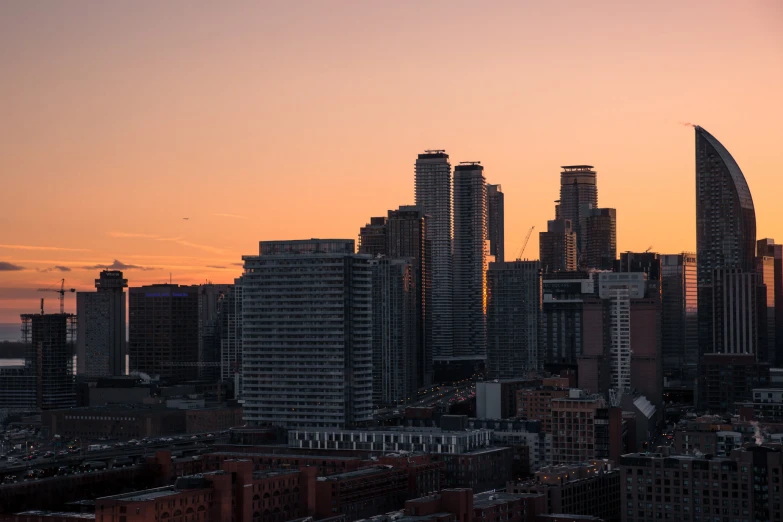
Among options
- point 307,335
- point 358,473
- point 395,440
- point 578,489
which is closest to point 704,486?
point 578,489

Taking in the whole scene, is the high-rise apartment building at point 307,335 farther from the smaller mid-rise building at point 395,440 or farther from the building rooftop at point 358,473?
the building rooftop at point 358,473

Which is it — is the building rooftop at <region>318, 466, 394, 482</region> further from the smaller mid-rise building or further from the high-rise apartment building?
the high-rise apartment building

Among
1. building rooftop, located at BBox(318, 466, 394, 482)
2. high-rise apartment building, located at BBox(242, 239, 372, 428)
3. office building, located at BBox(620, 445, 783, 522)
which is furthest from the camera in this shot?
high-rise apartment building, located at BBox(242, 239, 372, 428)

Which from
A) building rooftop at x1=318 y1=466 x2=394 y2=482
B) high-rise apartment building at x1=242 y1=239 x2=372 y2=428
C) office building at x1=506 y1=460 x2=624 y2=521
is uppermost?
high-rise apartment building at x1=242 y1=239 x2=372 y2=428

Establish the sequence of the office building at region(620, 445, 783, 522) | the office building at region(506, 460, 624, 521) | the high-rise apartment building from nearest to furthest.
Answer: the office building at region(620, 445, 783, 522), the office building at region(506, 460, 624, 521), the high-rise apartment building

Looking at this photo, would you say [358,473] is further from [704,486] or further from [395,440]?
[395,440]

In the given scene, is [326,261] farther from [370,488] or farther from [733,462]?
[733,462]

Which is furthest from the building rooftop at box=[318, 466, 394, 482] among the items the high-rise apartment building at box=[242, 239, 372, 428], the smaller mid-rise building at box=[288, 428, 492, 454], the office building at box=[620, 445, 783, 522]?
the high-rise apartment building at box=[242, 239, 372, 428]
